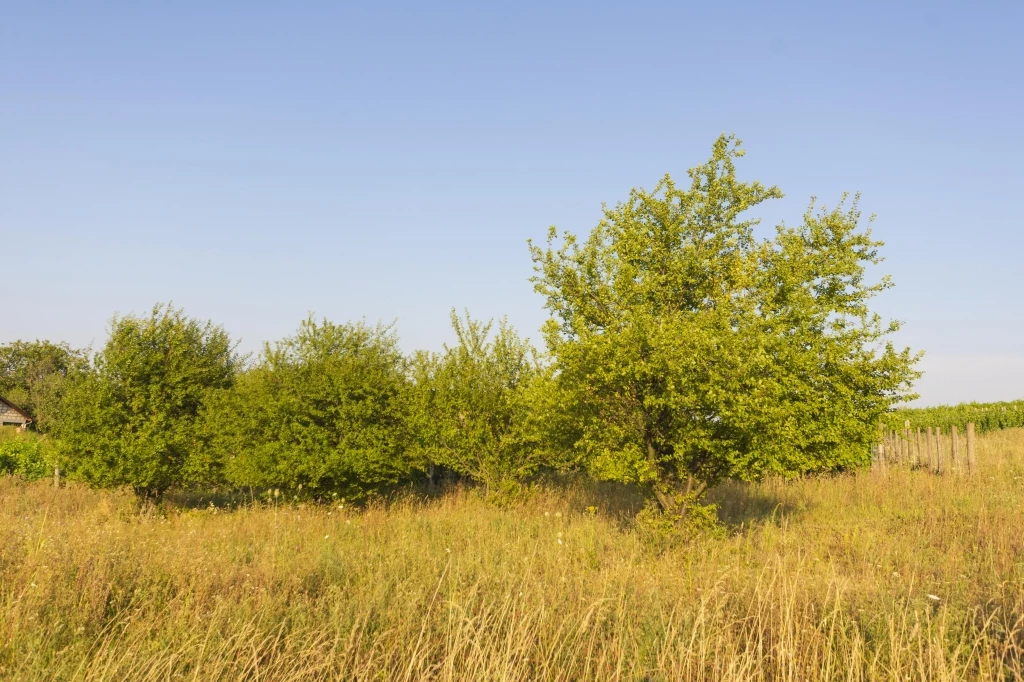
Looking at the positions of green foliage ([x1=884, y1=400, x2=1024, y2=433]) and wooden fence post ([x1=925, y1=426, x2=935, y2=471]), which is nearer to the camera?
wooden fence post ([x1=925, y1=426, x2=935, y2=471])

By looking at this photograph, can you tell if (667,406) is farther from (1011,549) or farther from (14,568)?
(14,568)

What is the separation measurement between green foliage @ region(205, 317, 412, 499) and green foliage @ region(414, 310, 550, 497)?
97cm

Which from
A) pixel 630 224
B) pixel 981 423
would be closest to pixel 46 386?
pixel 630 224

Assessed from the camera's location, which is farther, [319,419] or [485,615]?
[319,419]

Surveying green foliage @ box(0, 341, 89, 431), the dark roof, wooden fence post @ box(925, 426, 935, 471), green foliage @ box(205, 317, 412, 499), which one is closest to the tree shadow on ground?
wooden fence post @ box(925, 426, 935, 471)

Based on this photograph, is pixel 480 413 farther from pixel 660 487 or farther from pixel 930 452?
pixel 930 452

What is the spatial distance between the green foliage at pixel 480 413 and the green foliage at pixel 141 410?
699 cm

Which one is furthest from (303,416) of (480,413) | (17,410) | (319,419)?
(17,410)

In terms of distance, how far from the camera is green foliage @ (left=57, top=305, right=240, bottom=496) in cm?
Result: 1933

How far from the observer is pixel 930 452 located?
2211 cm

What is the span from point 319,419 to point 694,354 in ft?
39.1

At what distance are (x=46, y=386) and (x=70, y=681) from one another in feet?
241

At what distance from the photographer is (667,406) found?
474 inches

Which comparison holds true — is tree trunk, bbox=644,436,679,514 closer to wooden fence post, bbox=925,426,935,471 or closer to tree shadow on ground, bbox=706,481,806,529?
tree shadow on ground, bbox=706,481,806,529
